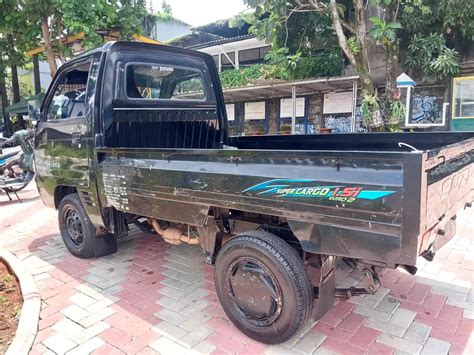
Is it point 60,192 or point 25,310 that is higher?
point 60,192

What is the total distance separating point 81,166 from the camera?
12.1 feet

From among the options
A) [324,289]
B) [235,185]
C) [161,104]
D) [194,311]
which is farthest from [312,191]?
[161,104]

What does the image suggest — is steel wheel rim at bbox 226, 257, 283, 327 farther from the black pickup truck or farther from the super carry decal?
the super carry decal

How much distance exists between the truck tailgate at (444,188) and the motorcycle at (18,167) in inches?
305

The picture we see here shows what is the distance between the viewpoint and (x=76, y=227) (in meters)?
4.15

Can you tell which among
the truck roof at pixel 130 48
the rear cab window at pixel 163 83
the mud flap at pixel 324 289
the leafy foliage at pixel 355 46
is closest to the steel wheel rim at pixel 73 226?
the rear cab window at pixel 163 83

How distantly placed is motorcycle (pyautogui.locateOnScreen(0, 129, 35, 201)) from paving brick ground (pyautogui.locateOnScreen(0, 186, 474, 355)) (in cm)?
386

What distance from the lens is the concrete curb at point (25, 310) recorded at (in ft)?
8.26

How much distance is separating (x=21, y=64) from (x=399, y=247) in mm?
17481

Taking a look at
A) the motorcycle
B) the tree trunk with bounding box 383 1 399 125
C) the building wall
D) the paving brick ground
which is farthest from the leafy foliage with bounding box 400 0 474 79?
the motorcycle

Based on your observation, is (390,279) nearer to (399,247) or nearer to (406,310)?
(406,310)

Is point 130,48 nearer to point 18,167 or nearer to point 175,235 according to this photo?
point 175,235

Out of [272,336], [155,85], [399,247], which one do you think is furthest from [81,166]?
[399,247]

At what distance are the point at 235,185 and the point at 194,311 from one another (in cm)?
126
